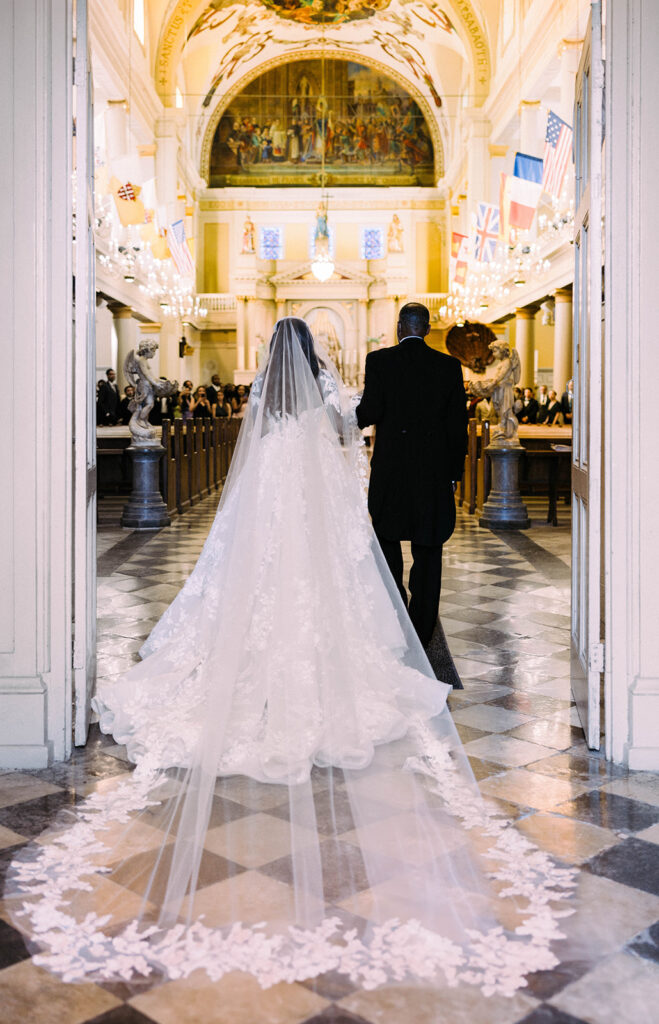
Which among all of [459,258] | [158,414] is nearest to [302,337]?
[158,414]

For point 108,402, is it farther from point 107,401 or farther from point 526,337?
point 526,337

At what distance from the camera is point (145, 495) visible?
11461 millimetres

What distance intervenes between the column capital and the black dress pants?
17446 mm

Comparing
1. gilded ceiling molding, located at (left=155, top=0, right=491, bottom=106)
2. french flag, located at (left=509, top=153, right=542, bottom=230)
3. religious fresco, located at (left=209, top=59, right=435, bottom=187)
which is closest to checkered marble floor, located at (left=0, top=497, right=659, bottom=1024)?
french flag, located at (left=509, top=153, right=542, bottom=230)

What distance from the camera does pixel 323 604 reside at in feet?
13.8

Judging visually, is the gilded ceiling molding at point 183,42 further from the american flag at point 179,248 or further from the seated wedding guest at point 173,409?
the seated wedding guest at point 173,409

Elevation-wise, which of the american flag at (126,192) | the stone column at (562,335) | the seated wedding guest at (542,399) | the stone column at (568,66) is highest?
the stone column at (568,66)

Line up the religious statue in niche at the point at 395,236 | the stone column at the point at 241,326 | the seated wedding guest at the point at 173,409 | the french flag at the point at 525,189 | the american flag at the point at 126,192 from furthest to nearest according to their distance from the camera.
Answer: the religious statue in niche at the point at 395,236 → the stone column at the point at 241,326 → the seated wedding guest at the point at 173,409 → the french flag at the point at 525,189 → the american flag at the point at 126,192

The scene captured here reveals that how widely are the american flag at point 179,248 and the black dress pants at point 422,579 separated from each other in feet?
48.6

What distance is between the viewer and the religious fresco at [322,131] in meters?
32.7

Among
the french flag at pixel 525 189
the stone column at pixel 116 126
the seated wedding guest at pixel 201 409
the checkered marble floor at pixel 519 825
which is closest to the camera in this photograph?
the checkered marble floor at pixel 519 825

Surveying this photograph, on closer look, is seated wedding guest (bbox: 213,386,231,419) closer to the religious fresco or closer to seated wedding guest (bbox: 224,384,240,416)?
seated wedding guest (bbox: 224,384,240,416)

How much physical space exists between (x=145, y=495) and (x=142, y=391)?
1.15 m

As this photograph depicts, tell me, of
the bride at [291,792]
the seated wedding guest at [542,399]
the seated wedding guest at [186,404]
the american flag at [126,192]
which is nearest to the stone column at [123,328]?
the seated wedding guest at [186,404]
